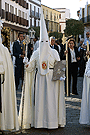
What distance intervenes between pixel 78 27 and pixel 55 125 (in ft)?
149

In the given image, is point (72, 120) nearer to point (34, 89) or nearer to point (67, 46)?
point (34, 89)

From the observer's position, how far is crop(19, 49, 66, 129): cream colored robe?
711 cm

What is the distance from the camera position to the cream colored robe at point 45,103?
7109mm

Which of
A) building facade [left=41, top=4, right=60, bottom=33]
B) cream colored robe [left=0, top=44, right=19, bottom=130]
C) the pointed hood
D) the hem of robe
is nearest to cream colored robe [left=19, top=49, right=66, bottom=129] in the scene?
the hem of robe

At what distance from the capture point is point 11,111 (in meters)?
6.74

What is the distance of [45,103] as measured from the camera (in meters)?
7.16

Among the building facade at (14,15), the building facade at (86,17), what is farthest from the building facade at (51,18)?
the building facade at (86,17)

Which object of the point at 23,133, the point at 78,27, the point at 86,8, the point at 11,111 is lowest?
the point at 23,133

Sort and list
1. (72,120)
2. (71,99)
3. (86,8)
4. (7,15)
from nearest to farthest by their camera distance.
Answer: (72,120), (71,99), (7,15), (86,8)

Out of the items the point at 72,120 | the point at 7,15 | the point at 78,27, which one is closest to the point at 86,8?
the point at 78,27

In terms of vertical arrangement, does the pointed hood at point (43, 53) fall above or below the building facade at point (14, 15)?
below

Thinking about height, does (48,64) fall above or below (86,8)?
below

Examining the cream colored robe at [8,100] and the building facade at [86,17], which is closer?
the cream colored robe at [8,100]

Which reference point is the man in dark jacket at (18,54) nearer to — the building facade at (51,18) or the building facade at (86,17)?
the building facade at (86,17)
